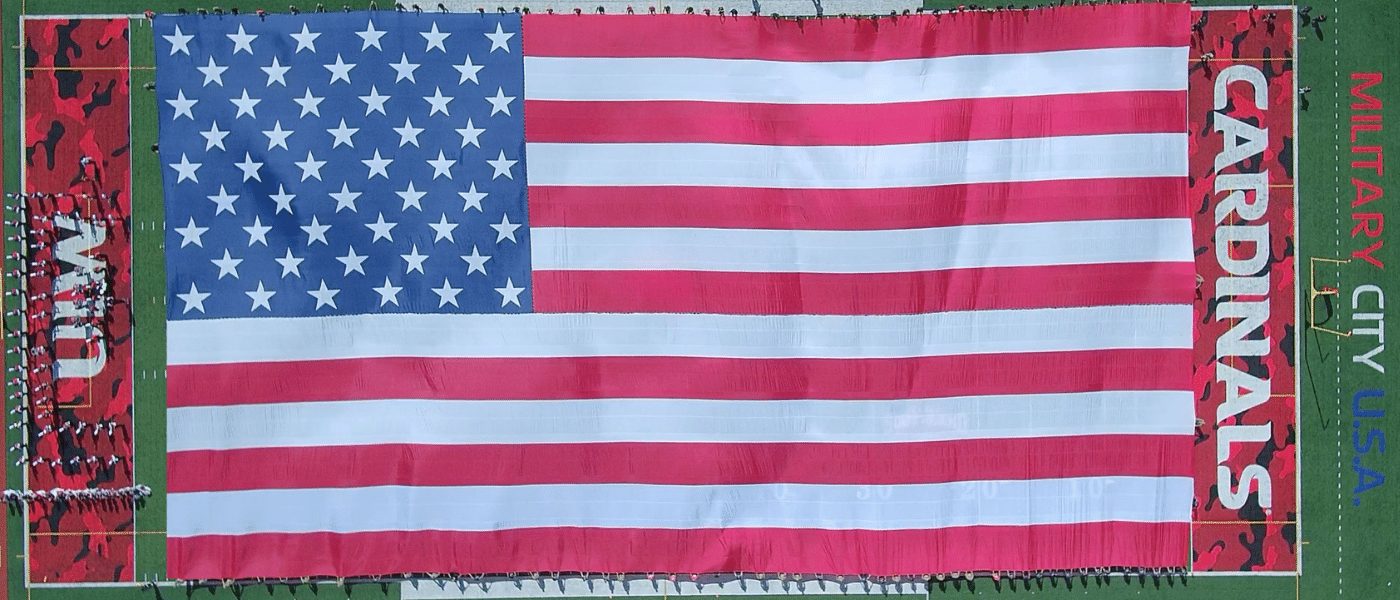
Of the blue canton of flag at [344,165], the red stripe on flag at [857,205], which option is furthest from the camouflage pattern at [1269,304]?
the blue canton of flag at [344,165]

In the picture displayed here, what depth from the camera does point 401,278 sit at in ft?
36.4

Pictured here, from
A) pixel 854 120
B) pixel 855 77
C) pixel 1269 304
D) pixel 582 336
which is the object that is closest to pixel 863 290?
pixel 854 120

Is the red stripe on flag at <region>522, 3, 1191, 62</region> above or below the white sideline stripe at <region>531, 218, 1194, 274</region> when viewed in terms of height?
above

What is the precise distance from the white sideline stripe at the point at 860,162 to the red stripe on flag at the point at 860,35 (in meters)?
1.25

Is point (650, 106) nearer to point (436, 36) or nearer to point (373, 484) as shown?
point (436, 36)

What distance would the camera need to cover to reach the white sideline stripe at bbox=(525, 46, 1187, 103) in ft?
35.8

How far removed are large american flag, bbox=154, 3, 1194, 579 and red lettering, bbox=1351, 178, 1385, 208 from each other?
275cm

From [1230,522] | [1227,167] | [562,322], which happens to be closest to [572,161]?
[562,322]

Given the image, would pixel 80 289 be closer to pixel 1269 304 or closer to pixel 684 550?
pixel 684 550

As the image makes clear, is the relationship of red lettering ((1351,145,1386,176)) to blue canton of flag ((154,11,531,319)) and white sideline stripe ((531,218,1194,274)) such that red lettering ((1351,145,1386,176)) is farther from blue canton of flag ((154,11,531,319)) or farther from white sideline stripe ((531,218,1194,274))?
blue canton of flag ((154,11,531,319))

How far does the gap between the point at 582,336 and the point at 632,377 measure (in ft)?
2.84

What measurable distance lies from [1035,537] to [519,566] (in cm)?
706

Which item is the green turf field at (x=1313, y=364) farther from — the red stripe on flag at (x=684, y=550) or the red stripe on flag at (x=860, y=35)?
the red stripe on flag at (x=860, y=35)

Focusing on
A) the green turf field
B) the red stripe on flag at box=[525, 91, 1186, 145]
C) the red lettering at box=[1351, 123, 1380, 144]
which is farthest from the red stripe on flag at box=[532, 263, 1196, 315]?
the red lettering at box=[1351, 123, 1380, 144]
